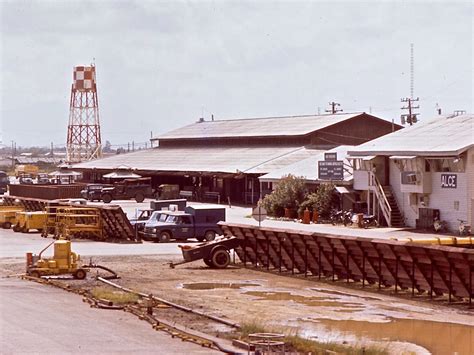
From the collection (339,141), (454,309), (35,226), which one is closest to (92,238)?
(35,226)

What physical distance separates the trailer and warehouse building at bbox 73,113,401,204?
125 ft

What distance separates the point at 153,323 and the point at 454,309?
27.5 ft

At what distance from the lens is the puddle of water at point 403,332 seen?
20766 mm

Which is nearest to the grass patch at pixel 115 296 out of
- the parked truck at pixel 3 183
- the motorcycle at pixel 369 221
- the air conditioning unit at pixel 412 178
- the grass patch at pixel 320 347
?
the grass patch at pixel 320 347

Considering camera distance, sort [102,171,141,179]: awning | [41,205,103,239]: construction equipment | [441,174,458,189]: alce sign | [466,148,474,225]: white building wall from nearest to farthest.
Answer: [41,205,103,239]: construction equipment < [466,148,474,225]: white building wall < [441,174,458,189]: alce sign < [102,171,141,179]: awning

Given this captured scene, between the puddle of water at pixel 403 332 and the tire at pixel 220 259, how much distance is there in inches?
472

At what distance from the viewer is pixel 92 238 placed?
47.2m

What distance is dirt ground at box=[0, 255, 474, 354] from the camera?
21438 mm

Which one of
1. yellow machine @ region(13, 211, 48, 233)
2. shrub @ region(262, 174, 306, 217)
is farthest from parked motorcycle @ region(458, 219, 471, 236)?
yellow machine @ region(13, 211, 48, 233)

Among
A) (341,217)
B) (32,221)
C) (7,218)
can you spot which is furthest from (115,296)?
(341,217)

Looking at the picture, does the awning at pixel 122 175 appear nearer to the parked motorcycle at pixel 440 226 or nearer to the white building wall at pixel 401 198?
the white building wall at pixel 401 198

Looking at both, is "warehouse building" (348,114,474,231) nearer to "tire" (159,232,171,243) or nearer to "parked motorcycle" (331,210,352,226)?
"parked motorcycle" (331,210,352,226)

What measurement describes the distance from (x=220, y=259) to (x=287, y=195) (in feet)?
91.6

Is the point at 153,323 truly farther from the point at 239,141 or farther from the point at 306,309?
the point at 239,141
